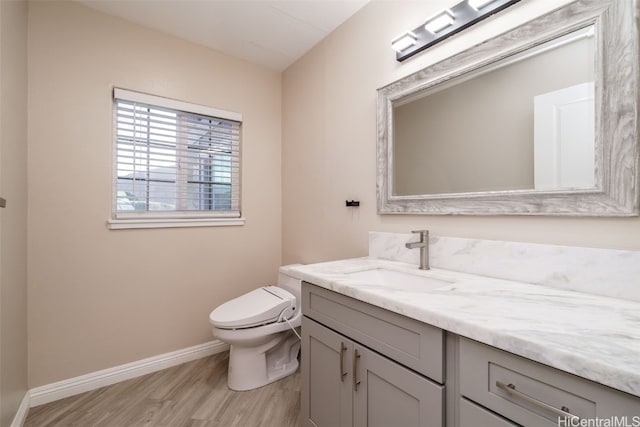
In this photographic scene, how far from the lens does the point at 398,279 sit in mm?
1368

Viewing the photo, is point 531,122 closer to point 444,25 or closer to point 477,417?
point 444,25

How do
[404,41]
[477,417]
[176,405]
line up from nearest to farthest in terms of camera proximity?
[477,417] < [404,41] < [176,405]

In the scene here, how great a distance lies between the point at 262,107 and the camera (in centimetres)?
250

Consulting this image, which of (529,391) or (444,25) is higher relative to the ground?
(444,25)

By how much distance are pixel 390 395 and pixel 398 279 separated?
52cm

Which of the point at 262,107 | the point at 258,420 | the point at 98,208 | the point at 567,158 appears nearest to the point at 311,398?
the point at 258,420

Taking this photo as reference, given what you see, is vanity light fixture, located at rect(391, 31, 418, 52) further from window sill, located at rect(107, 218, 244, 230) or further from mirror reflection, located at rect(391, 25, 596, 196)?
window sill, located at rect(107, 218, 244, 230)

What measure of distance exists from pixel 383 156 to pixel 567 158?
2.67 ft

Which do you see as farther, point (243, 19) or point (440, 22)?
point (243, 19)

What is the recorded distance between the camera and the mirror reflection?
0.98 metres

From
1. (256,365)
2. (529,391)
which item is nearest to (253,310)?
(256,365)

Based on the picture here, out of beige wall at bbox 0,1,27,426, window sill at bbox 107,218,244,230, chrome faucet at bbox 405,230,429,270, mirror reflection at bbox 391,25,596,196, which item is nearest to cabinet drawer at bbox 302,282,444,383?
chrome faucet at bbox 405,230,429,270

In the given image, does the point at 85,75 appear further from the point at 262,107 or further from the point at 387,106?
the point at 387,106

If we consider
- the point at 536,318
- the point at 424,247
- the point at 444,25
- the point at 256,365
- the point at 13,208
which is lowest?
the point at 256,365
